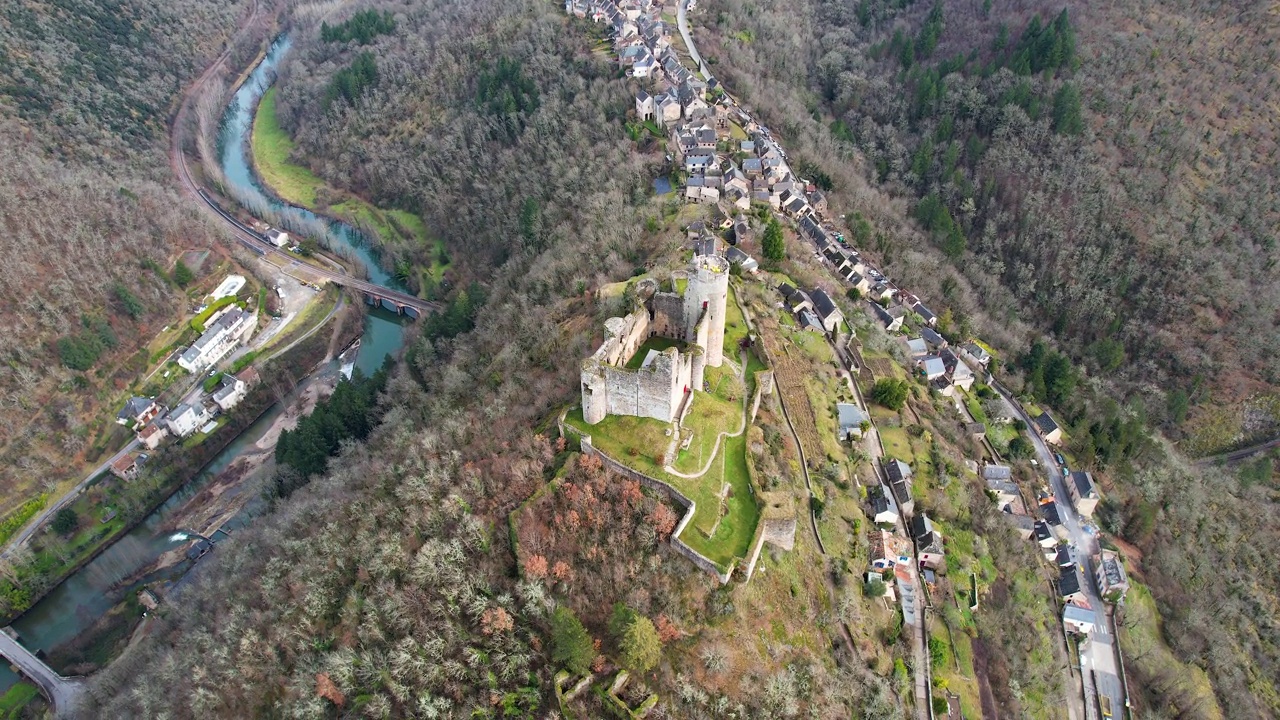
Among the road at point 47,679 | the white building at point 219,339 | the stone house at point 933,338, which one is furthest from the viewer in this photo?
the white building at point 219,339

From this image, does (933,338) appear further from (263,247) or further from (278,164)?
(278,164)

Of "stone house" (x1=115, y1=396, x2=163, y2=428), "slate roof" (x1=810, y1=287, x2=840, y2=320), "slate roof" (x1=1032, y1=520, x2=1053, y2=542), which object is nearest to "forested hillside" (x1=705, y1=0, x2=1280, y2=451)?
"slate roof" (x1=810, y1=287, x2=840, y2=320)

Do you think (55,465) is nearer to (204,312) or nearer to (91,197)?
(204,312)

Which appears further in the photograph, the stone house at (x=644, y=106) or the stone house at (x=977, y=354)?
the stone house at (x=644, y=106)

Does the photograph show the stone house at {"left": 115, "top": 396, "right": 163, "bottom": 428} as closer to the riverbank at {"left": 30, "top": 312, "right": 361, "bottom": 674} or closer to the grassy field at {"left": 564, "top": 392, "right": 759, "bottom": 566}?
the riverbank at {"left": 30, "top": 312, "right": 361, "bottom": 674}

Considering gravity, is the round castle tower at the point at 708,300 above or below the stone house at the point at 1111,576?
above

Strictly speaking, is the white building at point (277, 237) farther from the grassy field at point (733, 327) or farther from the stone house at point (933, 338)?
the stone house at point (933, 338)

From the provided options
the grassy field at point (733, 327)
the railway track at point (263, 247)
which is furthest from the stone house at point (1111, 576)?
the railway track at point (263, 247)
